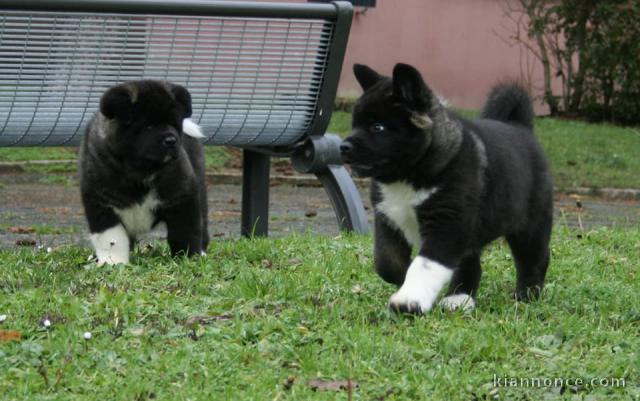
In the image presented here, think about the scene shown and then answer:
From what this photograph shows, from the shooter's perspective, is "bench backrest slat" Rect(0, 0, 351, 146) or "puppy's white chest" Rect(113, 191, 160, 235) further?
"bench backrest slat" Rect(0, 0, 351, 146)

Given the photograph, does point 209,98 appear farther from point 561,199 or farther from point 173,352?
point 561,199

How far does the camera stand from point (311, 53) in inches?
328

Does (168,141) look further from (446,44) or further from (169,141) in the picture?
(446,44)

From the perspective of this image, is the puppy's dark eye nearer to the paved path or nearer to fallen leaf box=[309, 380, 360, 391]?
fallen leaf box=[309, 380, 360, 391]

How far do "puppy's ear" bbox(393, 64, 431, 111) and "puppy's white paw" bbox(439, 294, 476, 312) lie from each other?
36.1 inches

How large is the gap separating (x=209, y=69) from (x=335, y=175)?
1.16 meters

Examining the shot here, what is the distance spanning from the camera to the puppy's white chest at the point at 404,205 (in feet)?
17.6

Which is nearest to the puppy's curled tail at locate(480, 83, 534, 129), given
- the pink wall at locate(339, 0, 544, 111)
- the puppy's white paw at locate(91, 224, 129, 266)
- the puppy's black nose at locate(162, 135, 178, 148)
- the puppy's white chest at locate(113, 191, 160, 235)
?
the puppy's black nose at locate(162, 135, 178, 148)

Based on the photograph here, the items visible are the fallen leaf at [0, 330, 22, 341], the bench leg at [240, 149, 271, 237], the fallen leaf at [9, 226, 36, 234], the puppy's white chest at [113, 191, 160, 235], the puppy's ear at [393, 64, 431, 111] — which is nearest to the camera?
the fallen leaf at [0, 330, 22, 341]

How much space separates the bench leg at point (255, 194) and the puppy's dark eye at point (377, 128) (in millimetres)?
3120

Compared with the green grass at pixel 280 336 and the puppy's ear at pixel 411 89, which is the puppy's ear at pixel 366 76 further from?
the green grass at pixel 280 336

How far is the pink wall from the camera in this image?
831 inches

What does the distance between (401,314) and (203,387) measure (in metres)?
1.22

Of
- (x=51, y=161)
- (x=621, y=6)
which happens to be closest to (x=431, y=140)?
(x=51, y=161)
